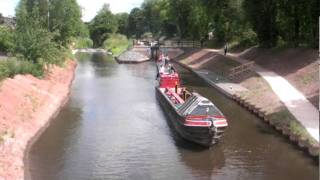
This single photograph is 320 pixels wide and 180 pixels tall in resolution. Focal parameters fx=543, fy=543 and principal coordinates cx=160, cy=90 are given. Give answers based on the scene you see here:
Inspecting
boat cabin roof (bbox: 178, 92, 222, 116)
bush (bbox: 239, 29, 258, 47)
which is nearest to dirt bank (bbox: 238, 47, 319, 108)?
boat cabin roof (bbox: 178, 92, 222, 116)

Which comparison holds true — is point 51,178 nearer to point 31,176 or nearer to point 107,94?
point 31,176

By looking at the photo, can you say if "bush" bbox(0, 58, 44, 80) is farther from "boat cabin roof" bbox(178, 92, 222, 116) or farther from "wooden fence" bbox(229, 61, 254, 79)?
"wooden fence" bbox(229, 61, 254, 79)

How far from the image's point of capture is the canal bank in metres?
28.9

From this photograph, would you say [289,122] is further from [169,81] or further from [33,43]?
[33,43]

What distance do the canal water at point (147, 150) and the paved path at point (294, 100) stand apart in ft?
5.52

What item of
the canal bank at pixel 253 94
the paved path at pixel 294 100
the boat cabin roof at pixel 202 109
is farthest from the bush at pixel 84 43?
the boat cabin roof at pixel 202 109

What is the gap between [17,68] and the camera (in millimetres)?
43344

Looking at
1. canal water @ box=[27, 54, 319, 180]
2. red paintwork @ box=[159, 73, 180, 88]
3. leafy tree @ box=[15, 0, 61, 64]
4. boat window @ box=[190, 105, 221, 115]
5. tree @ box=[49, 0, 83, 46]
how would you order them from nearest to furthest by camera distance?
1. canal water @ box=[27, 54, 319, 180]
2. boat window @ box=[190, 105, 221, 115]
3. red paintwork @ box=[159, 73, 180, 88]
4. leafy tree @ box=[15, 0, 61, 64]
5. tree @ box=[49, 0, 83, 46]

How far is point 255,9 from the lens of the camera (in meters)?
60.8

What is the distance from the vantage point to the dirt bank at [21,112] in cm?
2458

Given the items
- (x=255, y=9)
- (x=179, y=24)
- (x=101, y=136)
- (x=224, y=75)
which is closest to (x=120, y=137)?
(x=101, y=136)

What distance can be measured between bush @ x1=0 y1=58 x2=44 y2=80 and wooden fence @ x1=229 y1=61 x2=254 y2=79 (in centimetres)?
1928

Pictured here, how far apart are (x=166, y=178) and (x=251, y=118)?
14.7 meters

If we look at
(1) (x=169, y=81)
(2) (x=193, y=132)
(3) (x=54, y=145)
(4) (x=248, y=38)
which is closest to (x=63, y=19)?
(1) (x=169, y=81)
